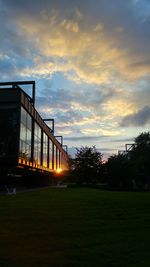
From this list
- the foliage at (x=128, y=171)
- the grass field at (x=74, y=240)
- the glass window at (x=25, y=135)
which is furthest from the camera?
the foliage at (x=128, y=171)

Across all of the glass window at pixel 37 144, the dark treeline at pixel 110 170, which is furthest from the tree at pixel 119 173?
the glass window at pixel 37 144

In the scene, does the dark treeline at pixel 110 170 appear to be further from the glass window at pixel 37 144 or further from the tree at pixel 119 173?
the glass window at pixel 37 144

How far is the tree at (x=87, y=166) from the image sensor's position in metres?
83.5

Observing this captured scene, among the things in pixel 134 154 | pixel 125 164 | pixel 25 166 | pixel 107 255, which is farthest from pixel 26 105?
pixel 134 154

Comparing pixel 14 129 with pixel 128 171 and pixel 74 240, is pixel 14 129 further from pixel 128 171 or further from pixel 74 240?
pixel 128 171

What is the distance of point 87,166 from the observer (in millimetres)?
84125

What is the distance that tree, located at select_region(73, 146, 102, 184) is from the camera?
83.5 metres

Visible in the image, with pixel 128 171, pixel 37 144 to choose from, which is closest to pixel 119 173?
pixel 128 171

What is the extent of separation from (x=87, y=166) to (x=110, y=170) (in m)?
7.26

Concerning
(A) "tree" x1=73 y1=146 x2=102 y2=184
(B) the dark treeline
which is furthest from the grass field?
(A) "tree" x1=73 y1=146 x2=102 y2=184

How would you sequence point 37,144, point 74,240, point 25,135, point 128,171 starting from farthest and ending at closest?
point 128,171 → point 37,144 → point 25,135 → point 74,240

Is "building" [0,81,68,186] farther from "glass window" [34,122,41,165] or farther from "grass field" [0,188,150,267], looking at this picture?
"grass field" [0,188,150,267]

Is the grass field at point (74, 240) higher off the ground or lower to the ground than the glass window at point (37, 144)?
lower

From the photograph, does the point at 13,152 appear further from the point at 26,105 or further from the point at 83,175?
the point at 83,175
